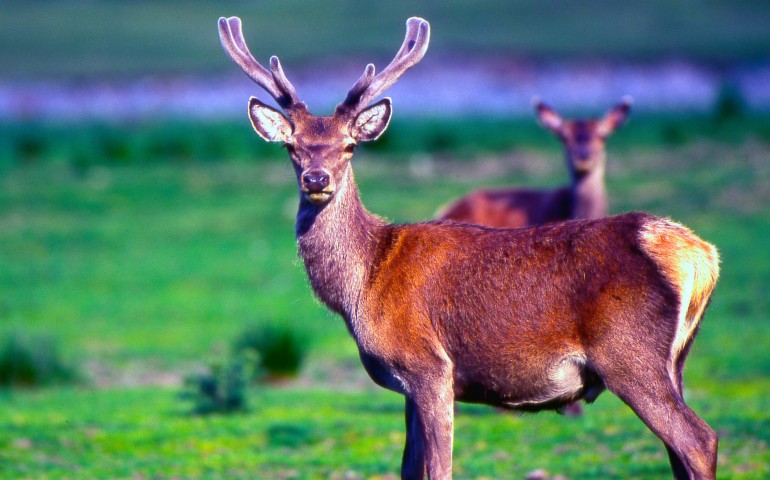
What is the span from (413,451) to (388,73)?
2766mm

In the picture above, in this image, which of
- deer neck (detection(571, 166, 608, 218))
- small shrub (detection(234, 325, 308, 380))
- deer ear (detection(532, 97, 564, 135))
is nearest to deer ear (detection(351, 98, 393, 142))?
deer neck (detection(571, 166, 608, 218))

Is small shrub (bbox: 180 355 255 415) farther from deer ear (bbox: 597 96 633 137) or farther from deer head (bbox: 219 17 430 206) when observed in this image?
deer ear (bbox: 597 96 633 137)

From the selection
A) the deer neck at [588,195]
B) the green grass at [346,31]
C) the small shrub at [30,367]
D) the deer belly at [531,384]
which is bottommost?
the small shrub at [30,367]

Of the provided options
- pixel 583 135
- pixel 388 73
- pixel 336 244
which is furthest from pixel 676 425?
pixel 583 135

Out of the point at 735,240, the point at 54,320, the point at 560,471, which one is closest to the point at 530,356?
the point at 560,471

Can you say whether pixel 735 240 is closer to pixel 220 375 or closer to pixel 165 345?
pixel 165 345

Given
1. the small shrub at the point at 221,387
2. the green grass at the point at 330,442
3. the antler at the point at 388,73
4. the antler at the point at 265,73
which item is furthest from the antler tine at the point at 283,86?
the small shrub at the point at 221,387

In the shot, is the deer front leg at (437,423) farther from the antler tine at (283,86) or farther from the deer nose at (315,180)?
the antler tine at (283,86)

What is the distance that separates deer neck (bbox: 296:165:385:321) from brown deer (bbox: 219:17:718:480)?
10mm

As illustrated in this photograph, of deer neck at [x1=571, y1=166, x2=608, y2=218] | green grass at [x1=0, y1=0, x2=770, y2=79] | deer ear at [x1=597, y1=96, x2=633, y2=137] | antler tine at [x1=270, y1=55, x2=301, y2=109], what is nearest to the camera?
antler tine at [x1=270, y1=55, x2=301, y2=109]

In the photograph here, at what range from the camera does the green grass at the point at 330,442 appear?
404 inches

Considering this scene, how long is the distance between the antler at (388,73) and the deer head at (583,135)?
5.74 m

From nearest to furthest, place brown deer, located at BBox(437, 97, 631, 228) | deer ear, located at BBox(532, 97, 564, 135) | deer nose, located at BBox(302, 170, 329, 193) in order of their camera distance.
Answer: deer nose, located at BBox(302, 170, 329, 193) → brown deer, located at BBox(437, 97, 631, 228) → deer ear, located at BBox(532, 97, 564, 135)

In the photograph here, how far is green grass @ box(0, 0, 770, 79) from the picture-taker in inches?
2382
